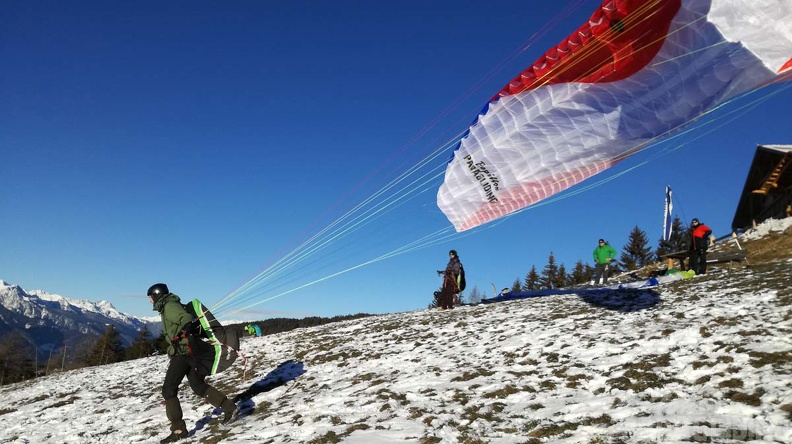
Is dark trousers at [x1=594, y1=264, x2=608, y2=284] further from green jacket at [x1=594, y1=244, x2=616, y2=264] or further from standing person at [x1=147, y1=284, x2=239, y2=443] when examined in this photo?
standing person at [x1=147, y1=284, x2=239, y2=443]

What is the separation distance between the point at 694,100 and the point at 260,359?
1033 centimetres

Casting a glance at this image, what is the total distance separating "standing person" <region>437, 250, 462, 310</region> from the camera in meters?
14.4

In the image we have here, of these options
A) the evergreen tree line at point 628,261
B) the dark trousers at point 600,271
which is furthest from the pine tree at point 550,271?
the dark trousers at point 600,271

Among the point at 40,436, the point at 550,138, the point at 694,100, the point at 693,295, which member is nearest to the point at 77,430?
the point at 40,436

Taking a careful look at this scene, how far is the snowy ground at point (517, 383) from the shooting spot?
16.0 feet

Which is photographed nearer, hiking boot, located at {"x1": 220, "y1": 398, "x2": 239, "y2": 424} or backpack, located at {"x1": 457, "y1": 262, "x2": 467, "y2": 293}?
hiking boot, located at {"x1": 220, "y1": 398, "x2": 239, "y2": 424}

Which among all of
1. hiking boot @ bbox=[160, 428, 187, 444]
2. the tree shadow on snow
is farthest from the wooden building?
hiking boot @ bbox=[160, 428, 187, 444]

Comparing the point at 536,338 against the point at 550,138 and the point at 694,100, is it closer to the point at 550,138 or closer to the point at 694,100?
the point at 550,138

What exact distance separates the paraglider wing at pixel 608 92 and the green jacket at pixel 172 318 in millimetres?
5019

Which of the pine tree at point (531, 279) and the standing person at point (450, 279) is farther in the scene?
the pine tree at point (531, 279)

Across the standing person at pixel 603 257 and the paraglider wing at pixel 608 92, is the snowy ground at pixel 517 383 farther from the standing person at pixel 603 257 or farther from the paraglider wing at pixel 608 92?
the standing person at pixel 603 257

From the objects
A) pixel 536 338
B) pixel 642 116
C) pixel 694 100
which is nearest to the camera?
pixel 694 100

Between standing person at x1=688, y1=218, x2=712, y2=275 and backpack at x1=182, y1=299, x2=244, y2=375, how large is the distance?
517 inches

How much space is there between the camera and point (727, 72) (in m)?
6.38
